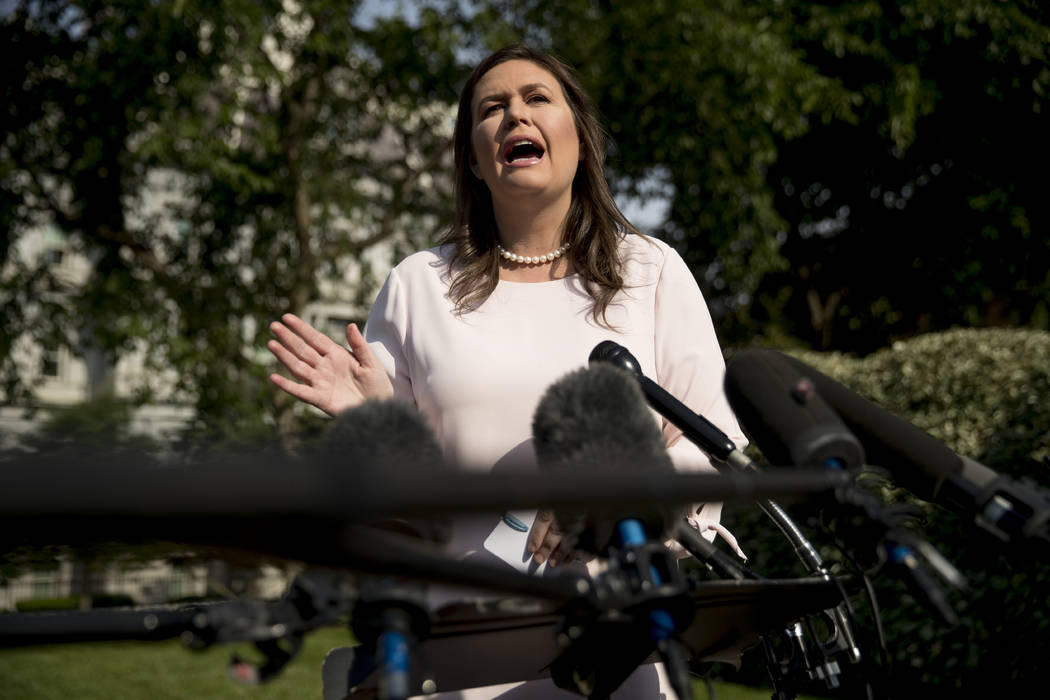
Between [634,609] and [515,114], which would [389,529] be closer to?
[634,609]

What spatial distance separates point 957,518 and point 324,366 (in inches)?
160

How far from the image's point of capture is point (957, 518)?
494 cm

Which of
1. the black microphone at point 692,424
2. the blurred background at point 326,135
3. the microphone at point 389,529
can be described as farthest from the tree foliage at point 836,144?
the microphone at point 389,529

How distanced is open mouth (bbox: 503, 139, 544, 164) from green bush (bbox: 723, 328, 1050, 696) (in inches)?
119

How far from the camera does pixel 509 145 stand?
2244mm

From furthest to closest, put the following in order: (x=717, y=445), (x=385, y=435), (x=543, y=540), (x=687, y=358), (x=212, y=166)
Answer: (x=212, y=166) < (x=687, y=358) < (x=543, y=540) < (x=717, y=445) < (x=385, y=435)

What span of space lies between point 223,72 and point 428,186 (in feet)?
11.0

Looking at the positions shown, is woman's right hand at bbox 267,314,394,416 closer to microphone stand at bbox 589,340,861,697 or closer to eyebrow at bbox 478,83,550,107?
microphone stand at bbox 589,340,861,697

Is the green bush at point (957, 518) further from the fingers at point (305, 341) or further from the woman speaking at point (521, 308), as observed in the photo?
the fingers at point (305, 341)

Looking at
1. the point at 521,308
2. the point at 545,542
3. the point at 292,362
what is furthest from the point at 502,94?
the point at 545,542

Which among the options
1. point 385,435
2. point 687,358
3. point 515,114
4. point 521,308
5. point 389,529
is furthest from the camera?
point 515,114

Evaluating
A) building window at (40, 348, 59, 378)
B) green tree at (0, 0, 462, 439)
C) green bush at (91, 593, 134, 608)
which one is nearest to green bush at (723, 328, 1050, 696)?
green bush at (91, 593, 134, 608)

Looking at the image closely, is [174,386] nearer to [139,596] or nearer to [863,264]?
[139,596]

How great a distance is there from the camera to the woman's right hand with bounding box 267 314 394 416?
5.98 feet
